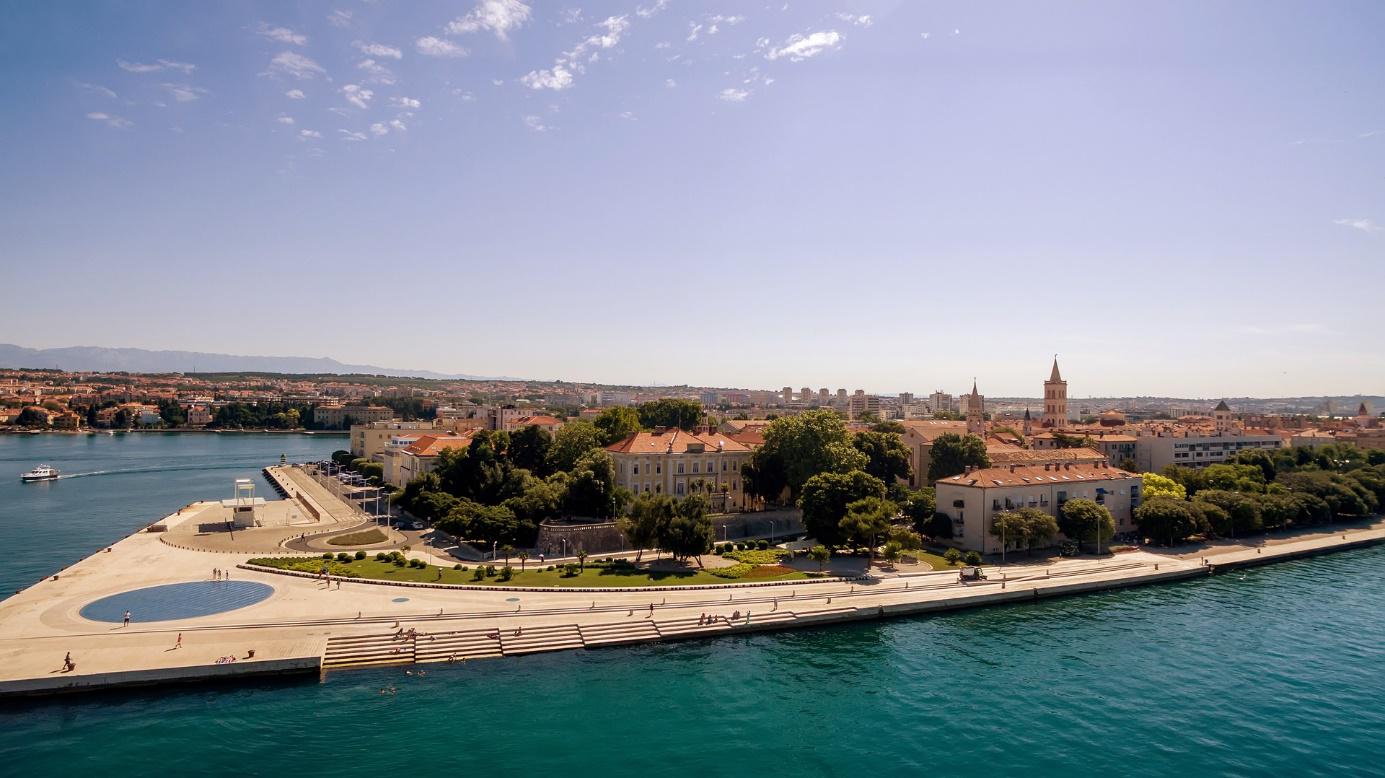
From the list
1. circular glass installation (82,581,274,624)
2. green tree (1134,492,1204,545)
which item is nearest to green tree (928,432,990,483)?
green tree (1134,492,1204,545)

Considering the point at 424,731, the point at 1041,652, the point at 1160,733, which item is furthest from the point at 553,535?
the point at 1160,733

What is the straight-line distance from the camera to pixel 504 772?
2572 centimetres

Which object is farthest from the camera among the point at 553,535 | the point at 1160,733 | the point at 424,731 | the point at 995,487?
the point at 995,487

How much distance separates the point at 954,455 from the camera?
247 feet

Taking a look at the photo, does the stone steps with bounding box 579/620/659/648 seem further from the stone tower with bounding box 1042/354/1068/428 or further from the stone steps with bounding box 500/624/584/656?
the stone tower with bounding box 1042/354/1068/428

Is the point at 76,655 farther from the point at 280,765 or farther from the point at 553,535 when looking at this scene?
the point at 553,535

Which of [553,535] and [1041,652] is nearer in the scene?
[1041,652]

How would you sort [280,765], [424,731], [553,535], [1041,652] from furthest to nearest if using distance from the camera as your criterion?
[553,535] < [1041,652] < [424,731] < [280,765]

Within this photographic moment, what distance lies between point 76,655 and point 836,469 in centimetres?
4767

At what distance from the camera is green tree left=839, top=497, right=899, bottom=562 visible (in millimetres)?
52625

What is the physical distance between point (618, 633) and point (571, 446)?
30.4 meters

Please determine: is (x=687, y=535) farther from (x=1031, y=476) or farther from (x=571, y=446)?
(x=1031, y=476)

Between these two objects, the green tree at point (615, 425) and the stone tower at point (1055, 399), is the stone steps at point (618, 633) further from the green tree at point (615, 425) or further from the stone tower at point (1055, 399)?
the stone tower at point (1055, 399)

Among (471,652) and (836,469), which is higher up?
(836,469)
